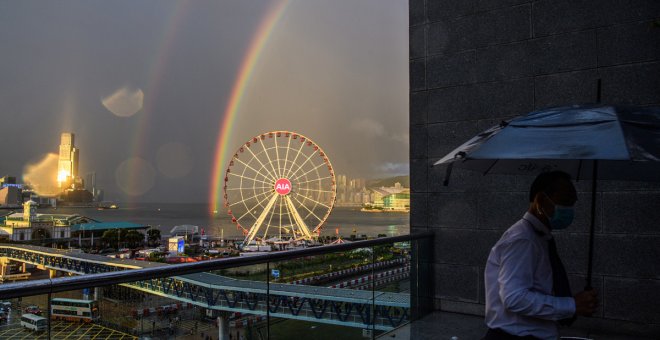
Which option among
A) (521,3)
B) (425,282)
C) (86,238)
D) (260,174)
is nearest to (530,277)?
(425,282)

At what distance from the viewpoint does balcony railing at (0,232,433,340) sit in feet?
7.68

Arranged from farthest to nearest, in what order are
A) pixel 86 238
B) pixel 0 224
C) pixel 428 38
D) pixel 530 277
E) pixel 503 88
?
1. pixel 86 238
2. pixel 0 224
3. pixel 428 38
4. pixel 503 88
5. pixel 530 277

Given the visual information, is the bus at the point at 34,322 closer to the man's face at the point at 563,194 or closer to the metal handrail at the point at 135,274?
the metal handrail at the point at 135,274

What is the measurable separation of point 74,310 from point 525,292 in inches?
80.8

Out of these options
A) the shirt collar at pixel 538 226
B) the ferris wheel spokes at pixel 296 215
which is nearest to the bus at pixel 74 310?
the shirt collar at pixel 538 226

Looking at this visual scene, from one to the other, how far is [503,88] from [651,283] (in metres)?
2.51

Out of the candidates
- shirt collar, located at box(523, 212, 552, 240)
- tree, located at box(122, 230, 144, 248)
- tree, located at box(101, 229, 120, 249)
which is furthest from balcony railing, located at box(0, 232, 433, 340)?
tree, located at box(101, 229, 120, 249)

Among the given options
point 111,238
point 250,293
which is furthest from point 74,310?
point 111,238

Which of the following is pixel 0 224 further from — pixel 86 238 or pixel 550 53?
pixel 550 53

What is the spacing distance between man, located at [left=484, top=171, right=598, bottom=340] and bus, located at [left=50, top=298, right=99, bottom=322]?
1883mm

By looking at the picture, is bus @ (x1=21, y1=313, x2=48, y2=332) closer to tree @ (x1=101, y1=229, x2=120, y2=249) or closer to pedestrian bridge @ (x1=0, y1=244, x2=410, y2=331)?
pedestrian bridge @ (x1=0, y1=244, x2=410, y2=331)

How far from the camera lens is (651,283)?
15.4ft

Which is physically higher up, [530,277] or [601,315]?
[530,277]

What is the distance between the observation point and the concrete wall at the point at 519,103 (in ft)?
15.7
